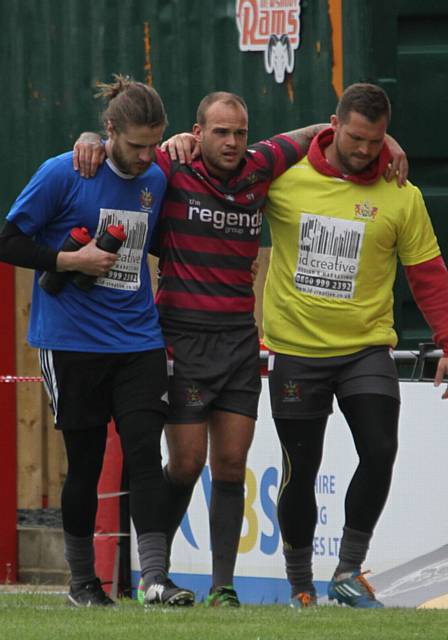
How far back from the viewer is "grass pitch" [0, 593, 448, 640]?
5.60 m

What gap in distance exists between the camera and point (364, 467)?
6.89 meters

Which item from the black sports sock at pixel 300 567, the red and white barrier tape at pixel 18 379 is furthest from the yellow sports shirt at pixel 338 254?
the red and white barrier tape at pixel 18 379

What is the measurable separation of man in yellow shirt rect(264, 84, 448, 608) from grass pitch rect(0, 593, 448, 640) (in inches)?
19.1

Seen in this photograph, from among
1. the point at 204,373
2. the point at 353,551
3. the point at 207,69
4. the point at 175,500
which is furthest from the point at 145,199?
the point at 207,69

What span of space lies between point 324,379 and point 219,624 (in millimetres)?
1370

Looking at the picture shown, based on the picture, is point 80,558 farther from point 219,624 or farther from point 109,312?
point 219,624

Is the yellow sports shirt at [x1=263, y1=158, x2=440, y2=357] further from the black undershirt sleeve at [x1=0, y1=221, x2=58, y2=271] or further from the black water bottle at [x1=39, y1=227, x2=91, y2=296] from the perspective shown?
the black undershirt sleeve at [x1=0, y1=221, x2=58, y2=271]

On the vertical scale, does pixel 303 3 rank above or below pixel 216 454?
above

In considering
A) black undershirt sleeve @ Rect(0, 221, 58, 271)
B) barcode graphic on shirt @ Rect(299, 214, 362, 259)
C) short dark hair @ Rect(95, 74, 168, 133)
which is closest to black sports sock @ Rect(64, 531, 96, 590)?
black undershirt sleeve @ Rect(0, 221, 58, 271)

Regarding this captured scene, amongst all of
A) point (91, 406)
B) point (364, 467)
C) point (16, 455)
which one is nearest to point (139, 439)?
point (91, 406)

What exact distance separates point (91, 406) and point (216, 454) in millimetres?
567

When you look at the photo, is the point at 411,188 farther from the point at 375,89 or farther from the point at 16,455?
the point at 16,455

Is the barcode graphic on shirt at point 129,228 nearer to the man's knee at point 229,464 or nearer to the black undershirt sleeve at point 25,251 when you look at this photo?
the black undershirt sleeve at point 25,251

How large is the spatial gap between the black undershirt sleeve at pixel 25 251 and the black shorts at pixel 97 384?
13.0 inches
